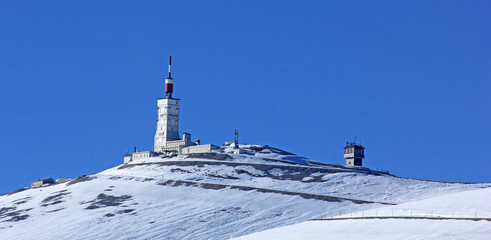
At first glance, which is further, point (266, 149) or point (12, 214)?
point (266, 149)

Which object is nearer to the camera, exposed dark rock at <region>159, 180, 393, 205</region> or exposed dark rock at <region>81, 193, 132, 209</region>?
exposed dark rock at <region>159, 180, 393, 205</region>

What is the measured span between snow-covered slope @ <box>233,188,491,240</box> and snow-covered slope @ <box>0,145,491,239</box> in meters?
20.4

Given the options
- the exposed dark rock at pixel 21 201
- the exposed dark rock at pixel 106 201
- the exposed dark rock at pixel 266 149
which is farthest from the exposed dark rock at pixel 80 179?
the exposed dark rock at pixel 266 149

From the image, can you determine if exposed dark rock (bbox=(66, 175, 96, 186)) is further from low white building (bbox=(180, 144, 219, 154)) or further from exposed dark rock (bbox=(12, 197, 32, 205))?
low white building (bbox=(180, 144, 219, 154))

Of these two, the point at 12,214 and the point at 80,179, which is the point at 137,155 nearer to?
the point at 80,179

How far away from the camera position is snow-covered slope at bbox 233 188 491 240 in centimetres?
8244

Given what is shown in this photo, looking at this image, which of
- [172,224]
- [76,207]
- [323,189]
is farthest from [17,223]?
[323,189]

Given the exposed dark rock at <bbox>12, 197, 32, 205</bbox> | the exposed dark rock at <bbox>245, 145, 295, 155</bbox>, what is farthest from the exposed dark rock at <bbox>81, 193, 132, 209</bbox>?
the exposed dark rock at <bbox>245, 145, 295, 155</bbox>

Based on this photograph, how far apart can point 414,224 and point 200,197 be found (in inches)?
2281

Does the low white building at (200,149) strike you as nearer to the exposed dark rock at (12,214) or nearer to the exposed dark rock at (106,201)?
the exposed dark rock at (106,201)

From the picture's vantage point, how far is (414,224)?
8875 centimetres

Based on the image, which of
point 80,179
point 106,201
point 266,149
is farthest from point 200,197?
point 266,149

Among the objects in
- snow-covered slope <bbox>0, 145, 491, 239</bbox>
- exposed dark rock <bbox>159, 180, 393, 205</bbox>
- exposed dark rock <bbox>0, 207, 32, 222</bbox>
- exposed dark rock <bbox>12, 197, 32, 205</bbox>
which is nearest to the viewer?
snow-covered slope <bbox>0, 145, 491, 239</bbox>

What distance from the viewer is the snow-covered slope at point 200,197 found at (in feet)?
407
